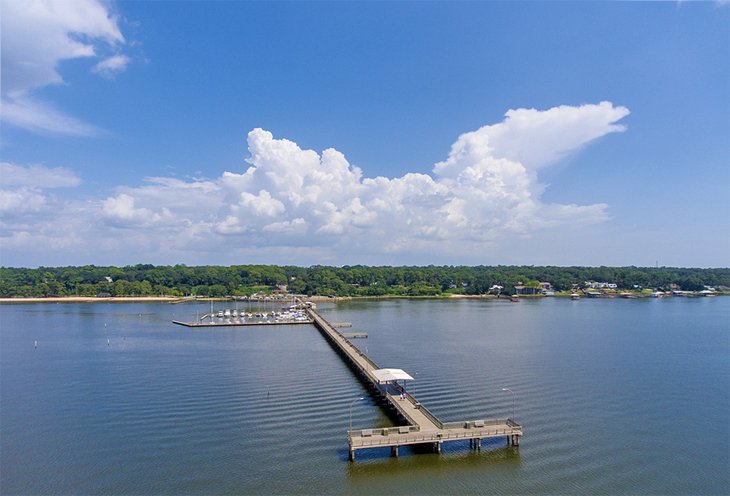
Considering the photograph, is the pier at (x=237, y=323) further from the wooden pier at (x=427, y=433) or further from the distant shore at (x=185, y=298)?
the wooden pier at (x=427, y=433)

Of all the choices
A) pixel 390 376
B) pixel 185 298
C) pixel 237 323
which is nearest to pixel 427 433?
pixel 390 376

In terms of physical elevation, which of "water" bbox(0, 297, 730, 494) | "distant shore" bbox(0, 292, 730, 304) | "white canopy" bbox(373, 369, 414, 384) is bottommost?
"water" bbox(0, 297, 730, 494)

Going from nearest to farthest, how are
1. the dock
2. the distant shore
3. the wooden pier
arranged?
the wooden pier, the dock, the distant shore

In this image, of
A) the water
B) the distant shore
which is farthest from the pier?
the distant shore

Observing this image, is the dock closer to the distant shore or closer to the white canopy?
the white canopy

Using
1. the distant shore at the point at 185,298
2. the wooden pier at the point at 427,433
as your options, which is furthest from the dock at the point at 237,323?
the wooden pier at the point at 427,433

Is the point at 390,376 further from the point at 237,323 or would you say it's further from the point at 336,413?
the point at 237,323

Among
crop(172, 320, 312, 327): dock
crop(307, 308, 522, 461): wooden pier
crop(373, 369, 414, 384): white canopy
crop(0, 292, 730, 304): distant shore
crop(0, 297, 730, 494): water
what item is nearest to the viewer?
crop(0, 297, 730, 494): water

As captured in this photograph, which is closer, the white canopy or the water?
the water
